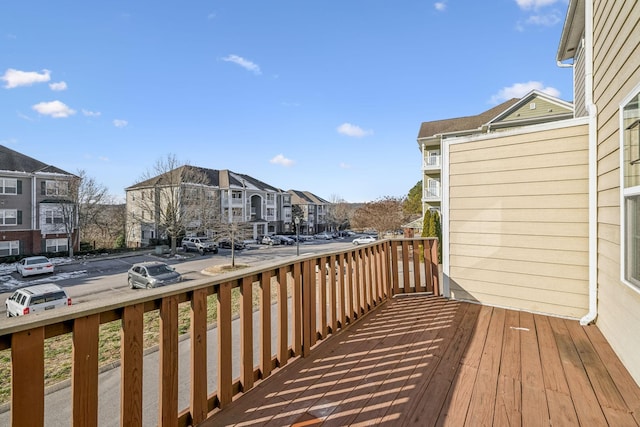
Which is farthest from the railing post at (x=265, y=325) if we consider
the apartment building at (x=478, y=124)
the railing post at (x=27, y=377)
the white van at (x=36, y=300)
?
the apartment building at (x=478, y=124)

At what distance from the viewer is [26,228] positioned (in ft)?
61.5

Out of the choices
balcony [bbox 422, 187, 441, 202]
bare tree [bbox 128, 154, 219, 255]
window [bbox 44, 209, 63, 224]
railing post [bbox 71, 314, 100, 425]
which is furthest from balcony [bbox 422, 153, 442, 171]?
window [bbox 44, 209, 63, 224]

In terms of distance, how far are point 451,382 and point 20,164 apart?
26.5m

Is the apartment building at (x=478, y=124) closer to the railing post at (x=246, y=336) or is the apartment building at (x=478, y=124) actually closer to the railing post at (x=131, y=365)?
the railing post at (x=246, y=336)

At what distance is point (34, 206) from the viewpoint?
1900 centimetres

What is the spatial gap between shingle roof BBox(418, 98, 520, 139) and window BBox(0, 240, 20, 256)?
26137 mm

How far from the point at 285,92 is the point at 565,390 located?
39.3 ft

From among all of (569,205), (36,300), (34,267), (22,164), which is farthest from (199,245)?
(569,205)

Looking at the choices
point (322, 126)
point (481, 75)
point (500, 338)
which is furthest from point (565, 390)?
point (322, 126)

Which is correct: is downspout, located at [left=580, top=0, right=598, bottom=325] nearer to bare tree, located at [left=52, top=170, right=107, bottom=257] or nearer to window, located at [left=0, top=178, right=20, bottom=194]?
bare tree, located at [left=52, top=170, right=107, bottom=257]

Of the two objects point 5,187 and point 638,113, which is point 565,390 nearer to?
point 638,113

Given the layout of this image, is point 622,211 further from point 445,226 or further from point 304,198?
point 304,198

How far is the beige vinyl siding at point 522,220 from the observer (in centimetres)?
324

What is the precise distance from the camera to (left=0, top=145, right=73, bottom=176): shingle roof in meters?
18.3
